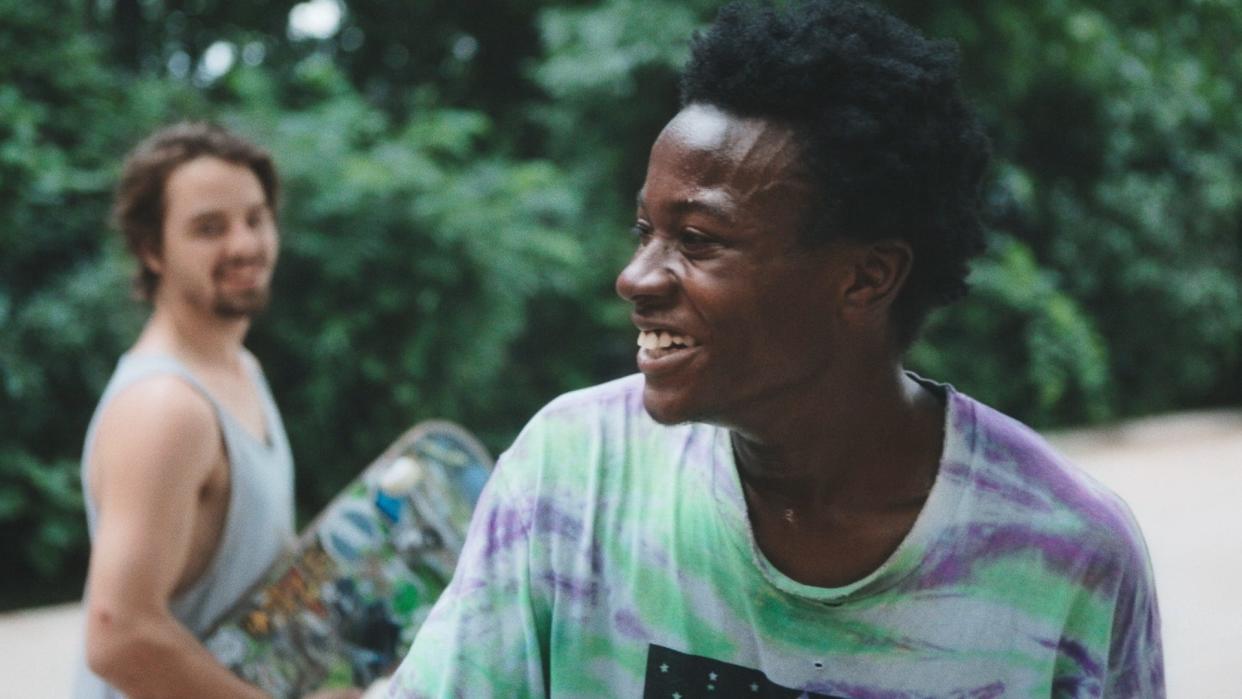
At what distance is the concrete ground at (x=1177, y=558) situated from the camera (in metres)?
5.44

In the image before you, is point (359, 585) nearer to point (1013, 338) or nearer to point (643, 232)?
point (643, 232)

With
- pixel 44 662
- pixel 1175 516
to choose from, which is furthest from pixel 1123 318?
pixel 44 662

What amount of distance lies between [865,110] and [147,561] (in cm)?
149

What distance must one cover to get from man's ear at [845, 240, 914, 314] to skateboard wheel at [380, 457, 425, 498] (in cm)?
117

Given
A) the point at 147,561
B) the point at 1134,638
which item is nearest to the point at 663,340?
the point at 1134,638

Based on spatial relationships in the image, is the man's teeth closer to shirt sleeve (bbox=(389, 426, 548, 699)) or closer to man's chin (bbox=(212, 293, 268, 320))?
shirt sleeve (bbox=(389, 426, 548, 699))

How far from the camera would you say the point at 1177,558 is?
722 centimetres

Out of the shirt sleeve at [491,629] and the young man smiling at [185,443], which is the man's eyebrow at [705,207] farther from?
the young man smiling at [185,443]

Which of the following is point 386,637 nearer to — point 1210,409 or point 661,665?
point 661,665

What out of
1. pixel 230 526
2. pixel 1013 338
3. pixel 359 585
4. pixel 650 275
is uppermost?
pixel 650 275

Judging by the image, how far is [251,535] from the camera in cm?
247

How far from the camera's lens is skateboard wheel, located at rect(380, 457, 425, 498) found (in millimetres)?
2479

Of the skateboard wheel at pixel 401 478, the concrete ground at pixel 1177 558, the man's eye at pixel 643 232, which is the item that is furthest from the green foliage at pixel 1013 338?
the man's eye at pixel 643 232

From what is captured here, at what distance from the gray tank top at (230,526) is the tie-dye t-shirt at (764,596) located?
3.14 ft
